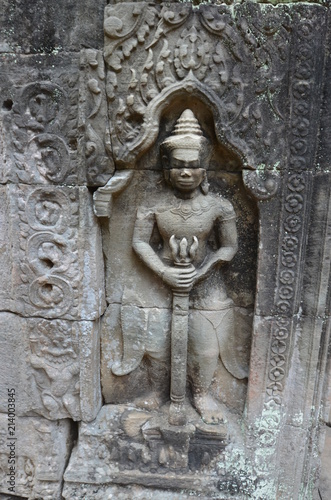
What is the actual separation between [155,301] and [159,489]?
1.41m

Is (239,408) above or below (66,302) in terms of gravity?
below

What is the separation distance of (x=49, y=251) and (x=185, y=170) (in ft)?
3.65

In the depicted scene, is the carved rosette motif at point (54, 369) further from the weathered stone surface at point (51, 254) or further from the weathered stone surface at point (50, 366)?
the weathered stone surface at point (51, 254)

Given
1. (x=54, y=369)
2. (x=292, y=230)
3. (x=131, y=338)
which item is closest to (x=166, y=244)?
(x=131, y=338)

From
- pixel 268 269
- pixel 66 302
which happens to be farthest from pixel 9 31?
pixel 268 269

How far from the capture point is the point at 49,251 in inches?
95.8

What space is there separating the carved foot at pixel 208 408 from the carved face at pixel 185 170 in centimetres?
164

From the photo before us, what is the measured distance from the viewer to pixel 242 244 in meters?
2.57

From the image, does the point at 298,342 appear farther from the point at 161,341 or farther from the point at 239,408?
the point at 161,341

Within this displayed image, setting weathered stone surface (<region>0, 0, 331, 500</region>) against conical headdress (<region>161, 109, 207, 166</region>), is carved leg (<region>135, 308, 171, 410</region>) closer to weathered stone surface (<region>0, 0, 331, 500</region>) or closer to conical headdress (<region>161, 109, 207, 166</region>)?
weathered stone surface (<region>0, 0, 331, 500</region>)

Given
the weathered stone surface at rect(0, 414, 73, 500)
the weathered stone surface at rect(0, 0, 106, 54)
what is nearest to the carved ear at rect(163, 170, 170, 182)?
the weathered stone surface at rect(0, 0, 106, 54)

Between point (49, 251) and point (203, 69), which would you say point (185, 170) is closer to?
point (203, 69)

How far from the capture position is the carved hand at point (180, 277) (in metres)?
2.46

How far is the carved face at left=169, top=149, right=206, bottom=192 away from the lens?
7.36ft
